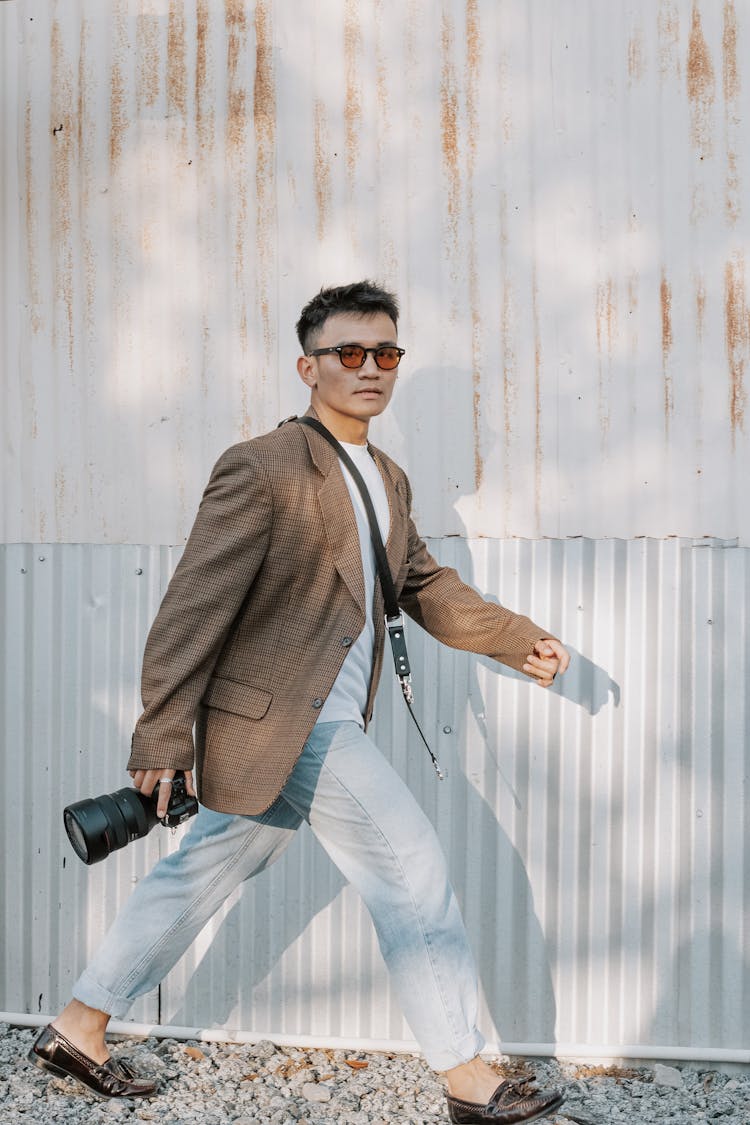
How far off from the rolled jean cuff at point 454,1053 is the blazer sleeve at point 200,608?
35.8 inches

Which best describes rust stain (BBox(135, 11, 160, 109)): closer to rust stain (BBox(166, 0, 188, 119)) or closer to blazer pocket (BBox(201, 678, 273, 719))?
rust stain (BBox(166, 0, 188, 119))

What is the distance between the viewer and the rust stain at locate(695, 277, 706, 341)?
3.92 m

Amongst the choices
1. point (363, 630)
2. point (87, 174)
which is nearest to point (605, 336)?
point (363, 630)

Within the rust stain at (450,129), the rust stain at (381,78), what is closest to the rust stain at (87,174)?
the rust stain at (381,78)

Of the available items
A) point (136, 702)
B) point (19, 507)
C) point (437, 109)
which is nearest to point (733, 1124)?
point (136, 702)

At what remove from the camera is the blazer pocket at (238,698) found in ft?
9.99

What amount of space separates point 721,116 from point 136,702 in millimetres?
2632

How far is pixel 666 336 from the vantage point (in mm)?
3941

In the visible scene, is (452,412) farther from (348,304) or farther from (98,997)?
(98,997)

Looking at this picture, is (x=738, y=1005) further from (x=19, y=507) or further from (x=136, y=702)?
(x=19, y=507)

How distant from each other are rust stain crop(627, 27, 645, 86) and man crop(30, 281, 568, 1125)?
4.18 feet

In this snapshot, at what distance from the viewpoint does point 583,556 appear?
13.0ft

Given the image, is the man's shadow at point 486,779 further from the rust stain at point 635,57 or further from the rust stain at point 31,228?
the rust stain at point 31,228

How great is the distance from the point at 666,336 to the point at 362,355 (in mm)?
1204
